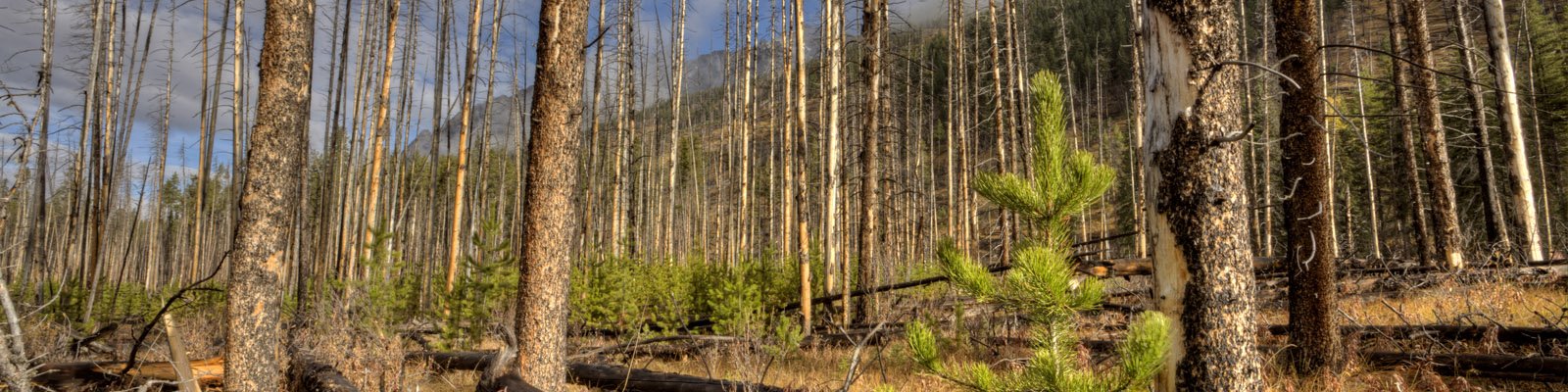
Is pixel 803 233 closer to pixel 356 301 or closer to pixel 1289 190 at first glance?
pixel 1289 190

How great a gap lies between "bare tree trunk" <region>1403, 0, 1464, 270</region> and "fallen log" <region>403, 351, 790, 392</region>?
858cm

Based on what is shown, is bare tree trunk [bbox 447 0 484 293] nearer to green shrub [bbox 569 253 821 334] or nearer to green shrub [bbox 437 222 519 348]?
green shrub [bbox 437 222 519 348]

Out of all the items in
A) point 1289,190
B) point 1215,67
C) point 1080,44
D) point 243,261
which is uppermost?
point 1080,44

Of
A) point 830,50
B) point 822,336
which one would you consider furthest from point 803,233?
point 830,50

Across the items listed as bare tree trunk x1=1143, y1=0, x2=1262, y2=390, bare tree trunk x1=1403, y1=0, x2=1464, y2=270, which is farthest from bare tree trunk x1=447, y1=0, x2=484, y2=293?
bare tree trunk x1=1403, y1=0, x2=1464, y2=270

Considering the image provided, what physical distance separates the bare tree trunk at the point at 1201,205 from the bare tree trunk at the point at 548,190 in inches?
150

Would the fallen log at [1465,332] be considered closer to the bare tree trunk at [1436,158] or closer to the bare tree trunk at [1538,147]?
the bare tree trunk at [1436,158]

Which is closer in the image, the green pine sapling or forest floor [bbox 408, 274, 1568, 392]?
the green pine sapling

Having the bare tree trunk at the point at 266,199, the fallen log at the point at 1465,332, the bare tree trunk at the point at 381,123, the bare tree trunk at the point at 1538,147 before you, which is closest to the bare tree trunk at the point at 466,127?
the bare tree trunk at the point at 381,123

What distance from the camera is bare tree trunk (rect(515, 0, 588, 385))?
16.3 feet

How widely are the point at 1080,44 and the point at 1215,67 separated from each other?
2061 inches

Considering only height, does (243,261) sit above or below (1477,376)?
above

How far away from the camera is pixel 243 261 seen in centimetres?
486

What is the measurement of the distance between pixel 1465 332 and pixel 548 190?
23.7 feet
